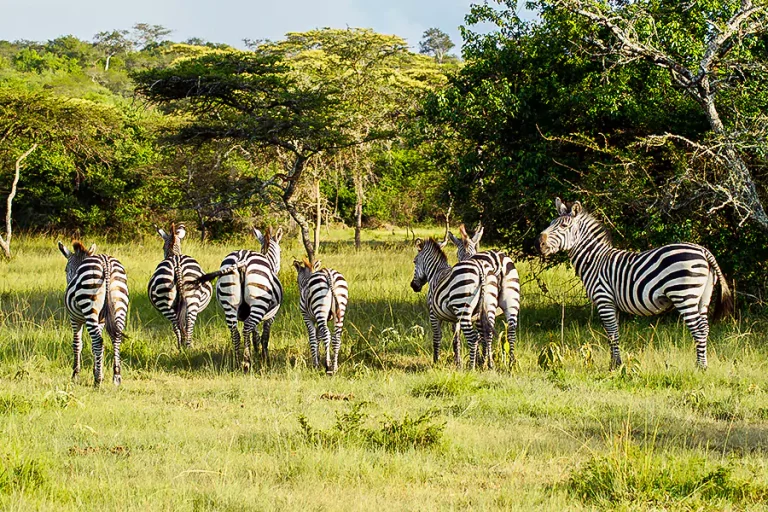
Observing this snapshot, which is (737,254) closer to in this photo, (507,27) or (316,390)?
(507,27)

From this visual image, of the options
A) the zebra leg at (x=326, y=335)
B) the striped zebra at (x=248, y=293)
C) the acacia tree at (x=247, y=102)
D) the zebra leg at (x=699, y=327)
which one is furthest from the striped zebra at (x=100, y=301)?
the acacia tree at (x=247, y=102)

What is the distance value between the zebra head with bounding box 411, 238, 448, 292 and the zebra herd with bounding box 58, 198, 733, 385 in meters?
0.01

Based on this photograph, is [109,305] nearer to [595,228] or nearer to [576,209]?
[576,209]

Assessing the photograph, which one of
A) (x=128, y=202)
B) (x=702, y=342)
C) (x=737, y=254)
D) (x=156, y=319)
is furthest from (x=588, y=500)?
(x=128, y=202)

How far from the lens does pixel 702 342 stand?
8.99 metres

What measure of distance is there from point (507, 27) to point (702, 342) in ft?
19.8

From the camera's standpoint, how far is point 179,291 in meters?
11.3

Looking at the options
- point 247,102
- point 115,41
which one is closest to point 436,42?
point 115,41

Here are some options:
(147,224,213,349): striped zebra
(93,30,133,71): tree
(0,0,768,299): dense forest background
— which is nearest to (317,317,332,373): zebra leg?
(147,224,213,349): striped zebra

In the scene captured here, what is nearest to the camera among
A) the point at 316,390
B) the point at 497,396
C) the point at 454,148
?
the point at 497,396

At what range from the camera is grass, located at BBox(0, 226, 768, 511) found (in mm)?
5086

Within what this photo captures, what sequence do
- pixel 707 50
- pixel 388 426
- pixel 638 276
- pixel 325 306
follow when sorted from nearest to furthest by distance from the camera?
1. pixel 388 426
2. pixel 325 306
3. pixel 638 276
4. pixel 707 50

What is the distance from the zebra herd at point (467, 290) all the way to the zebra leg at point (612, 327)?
12 millimetres

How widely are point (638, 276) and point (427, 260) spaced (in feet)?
8.69
